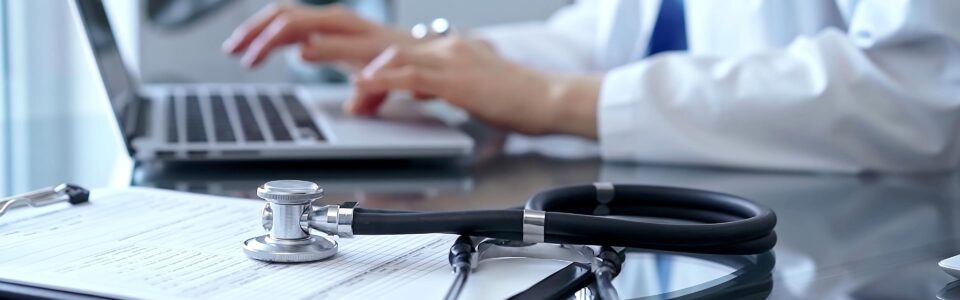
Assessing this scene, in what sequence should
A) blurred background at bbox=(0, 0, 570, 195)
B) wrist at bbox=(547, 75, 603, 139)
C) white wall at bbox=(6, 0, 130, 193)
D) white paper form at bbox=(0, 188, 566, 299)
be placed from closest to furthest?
white paper form at bbox=(0, 188, 566, 299) < wrist at bbox=(547, 75, 603, 139) < white wall at bbox=(6, 0, 130, 193) < blurred background at bbox=(0, 0, 570, 195)

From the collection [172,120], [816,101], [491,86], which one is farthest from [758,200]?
[172,120]

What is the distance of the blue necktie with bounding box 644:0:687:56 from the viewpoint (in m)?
1.13

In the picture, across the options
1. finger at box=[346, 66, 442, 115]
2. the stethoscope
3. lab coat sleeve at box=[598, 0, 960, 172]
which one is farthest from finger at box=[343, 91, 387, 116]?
the stethoscope

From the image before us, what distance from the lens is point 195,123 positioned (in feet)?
2.70

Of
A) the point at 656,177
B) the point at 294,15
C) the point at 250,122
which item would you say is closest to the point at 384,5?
the point at 294,15

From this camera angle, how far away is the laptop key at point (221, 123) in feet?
2.44

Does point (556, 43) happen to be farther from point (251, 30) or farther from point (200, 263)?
point (200, 263)

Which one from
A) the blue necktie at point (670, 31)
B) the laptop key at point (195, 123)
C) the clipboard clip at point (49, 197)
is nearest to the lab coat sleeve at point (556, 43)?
the blue necktie at point (670, 31)

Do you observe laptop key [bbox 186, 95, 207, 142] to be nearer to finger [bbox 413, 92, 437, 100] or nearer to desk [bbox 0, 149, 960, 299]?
desk [bbox 0, 149, 960, 299]

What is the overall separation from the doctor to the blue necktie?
211 millimetres

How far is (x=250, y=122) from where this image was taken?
2.74 feet

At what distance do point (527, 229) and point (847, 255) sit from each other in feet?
0.58

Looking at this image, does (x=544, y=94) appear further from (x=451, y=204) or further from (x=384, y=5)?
(x=384, y=5)

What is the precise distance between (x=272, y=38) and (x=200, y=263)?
25.7 inches
